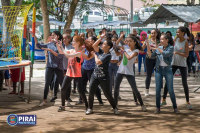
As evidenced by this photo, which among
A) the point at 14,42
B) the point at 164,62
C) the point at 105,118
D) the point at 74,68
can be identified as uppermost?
the point at 14,42

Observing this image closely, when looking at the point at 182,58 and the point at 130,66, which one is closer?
the point at 130,66

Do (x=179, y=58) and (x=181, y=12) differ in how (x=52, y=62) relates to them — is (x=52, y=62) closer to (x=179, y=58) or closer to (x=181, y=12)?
(x=179, y=58)

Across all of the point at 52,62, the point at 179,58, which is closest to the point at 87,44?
Result: the point at 52,62

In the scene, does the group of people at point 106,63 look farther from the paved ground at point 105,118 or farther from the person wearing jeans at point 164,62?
the paved ground at point 105,118

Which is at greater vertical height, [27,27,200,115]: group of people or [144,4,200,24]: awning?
[144,4,200,24]: awning

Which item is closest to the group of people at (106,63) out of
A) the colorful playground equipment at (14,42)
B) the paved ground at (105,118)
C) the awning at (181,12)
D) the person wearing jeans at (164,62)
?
the person wearing jeans at (164,62)

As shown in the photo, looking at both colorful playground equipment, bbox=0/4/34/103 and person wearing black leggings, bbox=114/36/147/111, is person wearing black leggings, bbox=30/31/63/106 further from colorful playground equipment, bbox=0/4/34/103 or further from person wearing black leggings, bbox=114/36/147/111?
person wearing black leggings, bbox=114/36/147/111

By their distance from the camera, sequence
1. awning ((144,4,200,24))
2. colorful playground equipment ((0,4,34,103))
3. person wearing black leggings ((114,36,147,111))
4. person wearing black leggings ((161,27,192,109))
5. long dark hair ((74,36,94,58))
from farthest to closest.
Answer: awning ((144,4,200,24))
colorful playground equipment ((0,4,34,103))
person wearing black leggings ((161,27,192,109))
person wearing black leggings ((114,36,147,111))
long dark hair ((74,36,94,58))

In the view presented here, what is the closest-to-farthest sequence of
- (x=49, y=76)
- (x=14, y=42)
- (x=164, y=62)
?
(x=164, y=62) → (x=49, y=76) → (x=14, y=42)

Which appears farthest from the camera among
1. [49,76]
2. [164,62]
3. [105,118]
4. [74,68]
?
[49,76]

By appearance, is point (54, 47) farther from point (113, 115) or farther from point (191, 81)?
point (191, 81)

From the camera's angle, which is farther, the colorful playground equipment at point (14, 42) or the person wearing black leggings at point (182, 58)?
the colorful playground equipment at point (14, 42)

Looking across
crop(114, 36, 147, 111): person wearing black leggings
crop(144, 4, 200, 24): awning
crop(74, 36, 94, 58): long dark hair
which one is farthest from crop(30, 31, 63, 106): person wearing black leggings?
crop(144, 4, 200, 24): awning

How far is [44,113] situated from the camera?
764 cm
